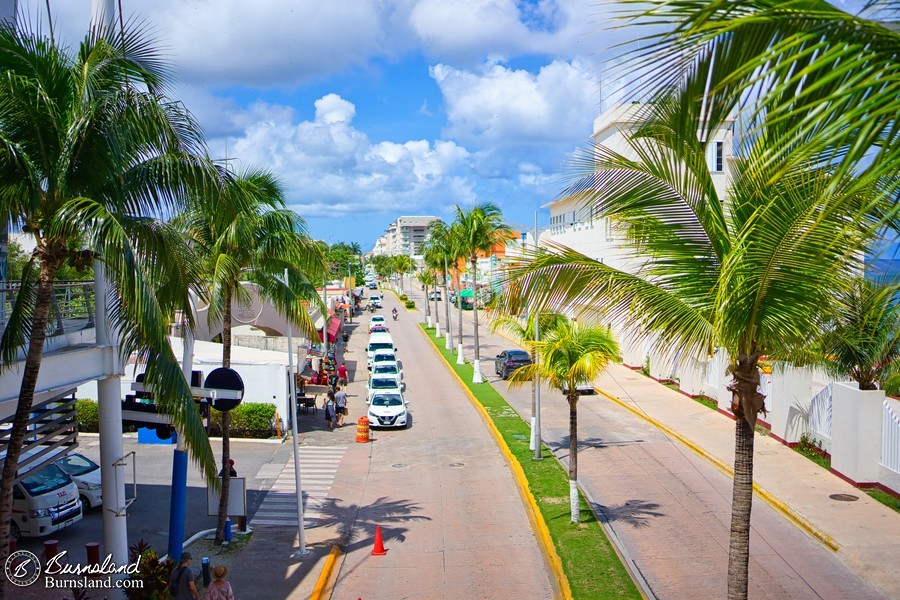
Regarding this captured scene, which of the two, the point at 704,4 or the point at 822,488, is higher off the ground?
the point at 704,4

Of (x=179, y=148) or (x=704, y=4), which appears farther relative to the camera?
(x=179, y=148)

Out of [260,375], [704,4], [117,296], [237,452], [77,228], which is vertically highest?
[704,4]

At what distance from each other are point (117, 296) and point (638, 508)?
41.3 ft

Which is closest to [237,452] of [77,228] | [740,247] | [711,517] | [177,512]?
[177,512]

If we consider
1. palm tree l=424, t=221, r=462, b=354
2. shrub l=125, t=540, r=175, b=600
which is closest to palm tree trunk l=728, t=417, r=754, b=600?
shrub l=125, t=540, r=175, b=600

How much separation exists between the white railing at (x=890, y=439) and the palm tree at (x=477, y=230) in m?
25.4

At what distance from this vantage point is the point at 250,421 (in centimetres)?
2639

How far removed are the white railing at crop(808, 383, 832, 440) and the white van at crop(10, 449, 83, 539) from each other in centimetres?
1850

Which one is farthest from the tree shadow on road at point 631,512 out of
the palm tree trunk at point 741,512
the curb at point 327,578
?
the palm tree trunk at point 741,512

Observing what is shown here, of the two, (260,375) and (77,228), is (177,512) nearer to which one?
(77,228)

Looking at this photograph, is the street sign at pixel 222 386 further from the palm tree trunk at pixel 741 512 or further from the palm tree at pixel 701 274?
the palm tree trunk at pixel 741 512

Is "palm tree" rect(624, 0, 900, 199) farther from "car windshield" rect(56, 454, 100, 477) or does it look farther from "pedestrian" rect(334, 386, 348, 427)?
"pedestrian" rect(334, 386, 348, 427)

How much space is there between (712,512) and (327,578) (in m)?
8.60

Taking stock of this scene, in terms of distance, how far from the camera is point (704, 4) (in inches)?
159
